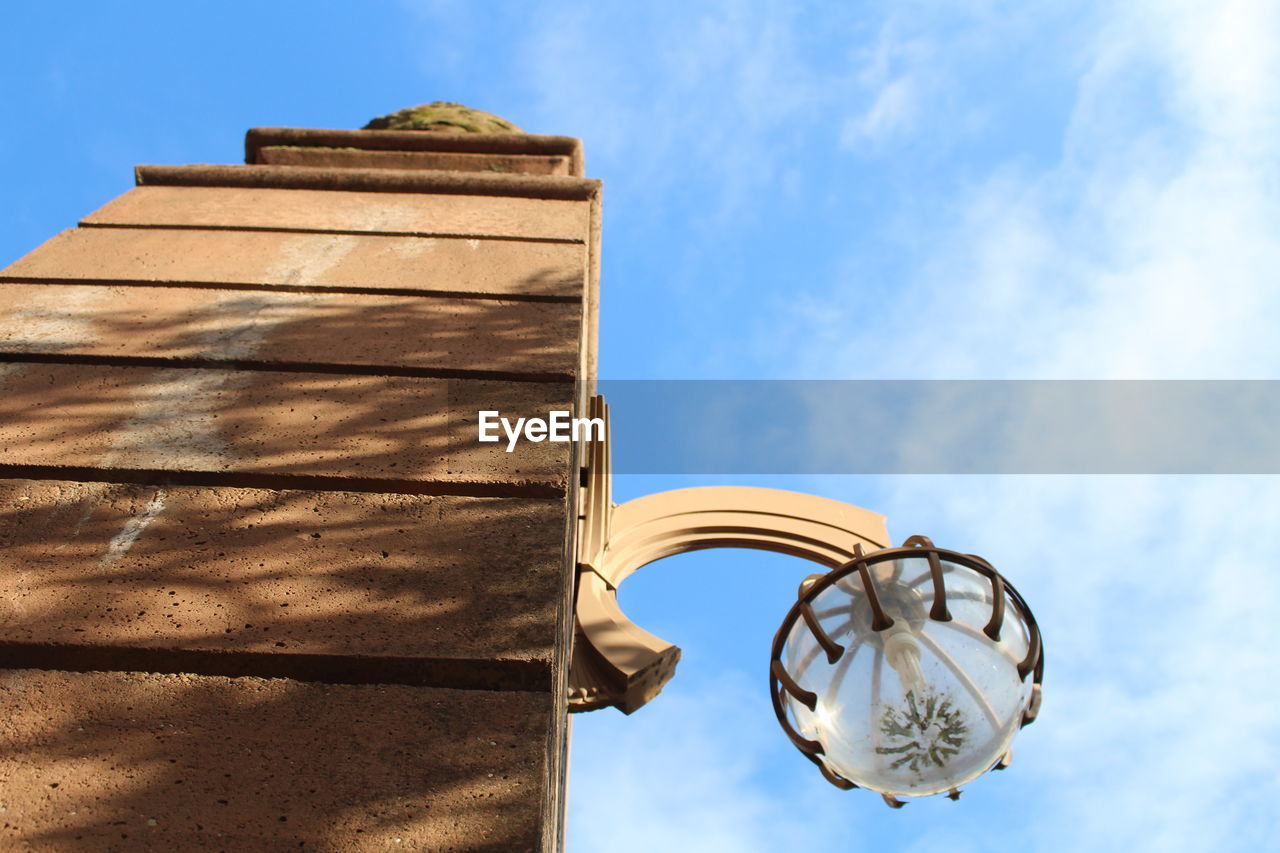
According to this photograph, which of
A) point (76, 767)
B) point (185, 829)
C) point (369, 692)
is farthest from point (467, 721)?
point (76, 767)

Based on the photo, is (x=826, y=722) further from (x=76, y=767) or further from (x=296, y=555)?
(x=76, y=767)

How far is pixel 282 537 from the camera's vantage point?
89.7 inches

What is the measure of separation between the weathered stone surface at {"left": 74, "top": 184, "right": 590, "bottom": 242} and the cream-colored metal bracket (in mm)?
793

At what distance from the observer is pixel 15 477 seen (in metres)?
2.42

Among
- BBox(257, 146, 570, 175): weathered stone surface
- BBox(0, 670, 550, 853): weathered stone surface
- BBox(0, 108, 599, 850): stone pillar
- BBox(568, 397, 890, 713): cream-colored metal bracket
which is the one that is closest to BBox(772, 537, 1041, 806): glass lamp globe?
BBox(568, 397, 890, 713): cream-colored metal bracket

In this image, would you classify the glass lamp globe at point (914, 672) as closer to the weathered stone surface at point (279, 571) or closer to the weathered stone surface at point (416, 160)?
the weathered stone surface at point (279, 571)

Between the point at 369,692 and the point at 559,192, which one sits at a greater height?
the point at 559,192

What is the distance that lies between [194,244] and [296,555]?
5.88 feet

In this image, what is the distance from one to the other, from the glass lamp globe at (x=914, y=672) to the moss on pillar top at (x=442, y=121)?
295 cm

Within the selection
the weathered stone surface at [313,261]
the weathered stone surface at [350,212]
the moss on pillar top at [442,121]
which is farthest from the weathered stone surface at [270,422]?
the moss on pillar top at [442,121]

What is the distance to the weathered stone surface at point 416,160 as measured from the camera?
4.73 meters

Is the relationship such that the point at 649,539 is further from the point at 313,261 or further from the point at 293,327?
the point at 293,327

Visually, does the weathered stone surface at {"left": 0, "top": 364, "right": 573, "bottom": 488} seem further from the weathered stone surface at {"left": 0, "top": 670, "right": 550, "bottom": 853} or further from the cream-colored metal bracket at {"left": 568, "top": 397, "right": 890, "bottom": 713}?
the cream-colored metal bracket at {"left": 568, "top": 397, "right": 890, "bottom": 713}

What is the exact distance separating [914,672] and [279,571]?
6.20 feet
